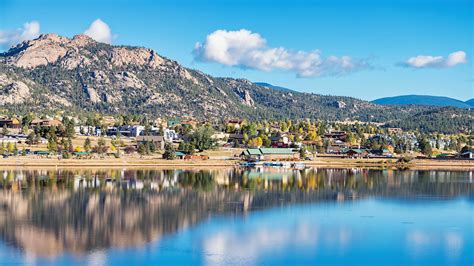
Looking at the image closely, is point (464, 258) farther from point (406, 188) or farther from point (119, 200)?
point (406, 188)

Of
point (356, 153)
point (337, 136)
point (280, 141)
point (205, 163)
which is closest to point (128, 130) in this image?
point (280, 141)

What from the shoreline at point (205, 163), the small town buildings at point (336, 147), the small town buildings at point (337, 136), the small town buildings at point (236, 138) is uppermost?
the small town buildings at point (337, 136)

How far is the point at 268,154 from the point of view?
4653 inches

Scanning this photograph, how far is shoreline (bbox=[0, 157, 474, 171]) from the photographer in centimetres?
8962

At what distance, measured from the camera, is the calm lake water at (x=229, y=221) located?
110 feet

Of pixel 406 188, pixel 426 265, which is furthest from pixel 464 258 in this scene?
pixel 406 188

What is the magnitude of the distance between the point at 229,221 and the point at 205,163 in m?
57.3

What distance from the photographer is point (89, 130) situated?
140 metres

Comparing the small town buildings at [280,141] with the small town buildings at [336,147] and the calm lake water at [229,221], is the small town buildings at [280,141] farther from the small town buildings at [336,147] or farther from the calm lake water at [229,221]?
the calm lake water at [229,221]

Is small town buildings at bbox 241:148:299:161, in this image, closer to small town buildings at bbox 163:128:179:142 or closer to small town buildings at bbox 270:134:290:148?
small town buildings at bbox 270:134:290:148

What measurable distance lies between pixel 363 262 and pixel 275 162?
77.7m

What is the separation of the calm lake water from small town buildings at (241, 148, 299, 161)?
133 ft

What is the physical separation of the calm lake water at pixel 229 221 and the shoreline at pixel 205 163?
16265mm

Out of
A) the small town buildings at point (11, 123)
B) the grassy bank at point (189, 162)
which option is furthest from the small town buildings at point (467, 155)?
the small town buildings at point (11, 123)
